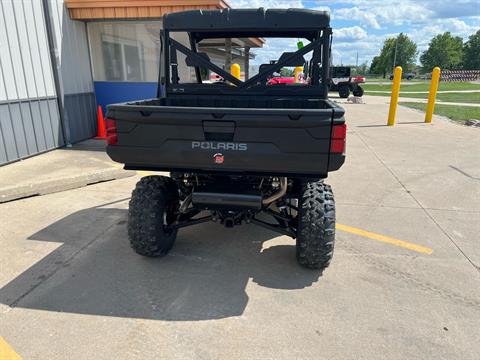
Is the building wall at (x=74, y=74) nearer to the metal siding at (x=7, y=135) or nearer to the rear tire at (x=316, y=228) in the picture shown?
the metal siding at (x=7, y=135)

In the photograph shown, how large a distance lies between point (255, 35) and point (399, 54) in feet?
370

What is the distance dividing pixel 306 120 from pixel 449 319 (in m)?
1.79

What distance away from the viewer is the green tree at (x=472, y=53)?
8856 centimetres

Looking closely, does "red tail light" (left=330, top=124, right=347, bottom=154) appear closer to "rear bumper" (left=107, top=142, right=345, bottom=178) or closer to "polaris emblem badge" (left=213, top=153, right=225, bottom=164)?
"rear bumper" (left=107, top=142, right=345, bottom=178)

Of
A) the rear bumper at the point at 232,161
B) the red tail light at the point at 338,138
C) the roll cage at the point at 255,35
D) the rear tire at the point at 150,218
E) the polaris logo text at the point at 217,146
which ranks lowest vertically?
the rear tire at the point at 150,218

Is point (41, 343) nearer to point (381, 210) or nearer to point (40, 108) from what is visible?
point (381, 210)

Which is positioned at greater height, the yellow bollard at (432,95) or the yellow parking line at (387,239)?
the yellow bollard at (432,95)

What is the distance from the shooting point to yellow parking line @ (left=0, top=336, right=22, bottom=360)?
230 cm

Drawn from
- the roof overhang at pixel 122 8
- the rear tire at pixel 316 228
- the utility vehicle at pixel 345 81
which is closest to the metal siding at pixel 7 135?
the roof overhang at pixel 122 8

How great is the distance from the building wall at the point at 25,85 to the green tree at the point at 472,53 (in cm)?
10182

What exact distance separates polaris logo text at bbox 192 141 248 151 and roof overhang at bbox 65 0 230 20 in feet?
19.5

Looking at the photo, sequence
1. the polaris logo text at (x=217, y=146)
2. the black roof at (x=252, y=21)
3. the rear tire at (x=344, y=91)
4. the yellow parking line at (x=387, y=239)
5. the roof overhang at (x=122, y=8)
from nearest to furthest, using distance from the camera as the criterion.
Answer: the polaris logo text at (x=217, y=146) < the black roof at (x=252, y=21) < the yellow parking line at (x=387, y=239) < the roof overhang at (x=122, y=8) < the rear tire at (x=344, y=91)

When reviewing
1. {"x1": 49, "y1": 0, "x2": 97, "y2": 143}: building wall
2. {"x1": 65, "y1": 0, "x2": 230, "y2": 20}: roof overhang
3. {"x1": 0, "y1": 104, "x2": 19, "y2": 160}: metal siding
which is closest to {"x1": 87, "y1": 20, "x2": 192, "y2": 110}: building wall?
{"x1": 49, "y1": 0, "x2": 97, "y2": 143}: building wall

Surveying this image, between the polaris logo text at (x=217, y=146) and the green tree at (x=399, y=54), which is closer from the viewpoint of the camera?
the polaris logo text at (x=217, y=146)
